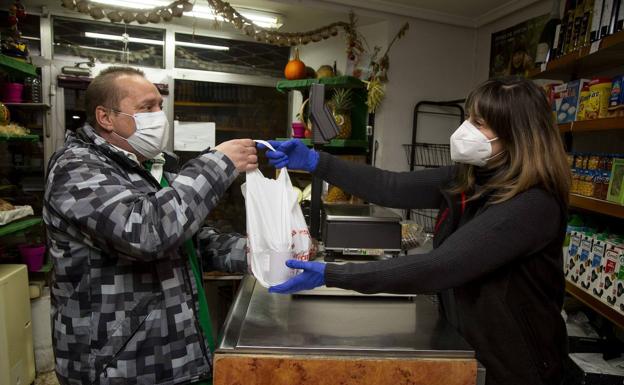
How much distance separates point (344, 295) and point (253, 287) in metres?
0.31

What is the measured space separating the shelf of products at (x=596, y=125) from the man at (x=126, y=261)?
1364mm

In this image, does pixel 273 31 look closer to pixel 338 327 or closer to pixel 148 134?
pixel 148 134

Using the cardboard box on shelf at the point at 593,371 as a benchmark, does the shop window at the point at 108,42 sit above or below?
above

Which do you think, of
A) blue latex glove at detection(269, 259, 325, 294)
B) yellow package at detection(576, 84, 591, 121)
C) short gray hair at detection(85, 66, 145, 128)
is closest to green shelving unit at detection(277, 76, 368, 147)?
yellow package at detection(576, 84, 591, 121)

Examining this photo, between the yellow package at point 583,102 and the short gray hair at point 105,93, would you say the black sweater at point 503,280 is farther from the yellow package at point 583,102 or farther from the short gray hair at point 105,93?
the yellow package at point 583,102

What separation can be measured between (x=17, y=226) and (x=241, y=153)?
205 cm

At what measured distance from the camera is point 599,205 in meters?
1.72

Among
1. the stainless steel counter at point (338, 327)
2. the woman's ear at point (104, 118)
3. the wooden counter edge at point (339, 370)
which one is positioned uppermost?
the woman's ear at point (104, 118)

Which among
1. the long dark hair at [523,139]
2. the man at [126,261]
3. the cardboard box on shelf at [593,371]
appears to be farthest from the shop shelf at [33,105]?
the cardboard box on shelf at [593,371]

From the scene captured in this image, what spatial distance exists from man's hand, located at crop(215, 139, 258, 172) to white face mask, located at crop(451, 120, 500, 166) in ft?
2.05

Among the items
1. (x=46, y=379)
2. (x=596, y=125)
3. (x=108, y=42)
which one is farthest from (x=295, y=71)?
(x=46, y=379)

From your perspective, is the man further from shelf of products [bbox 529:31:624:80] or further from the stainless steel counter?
shelf of products [bbox 529:31:624:80]

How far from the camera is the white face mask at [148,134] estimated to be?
4.31 ft

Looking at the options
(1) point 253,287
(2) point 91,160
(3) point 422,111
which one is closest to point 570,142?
(3) point 422,111
